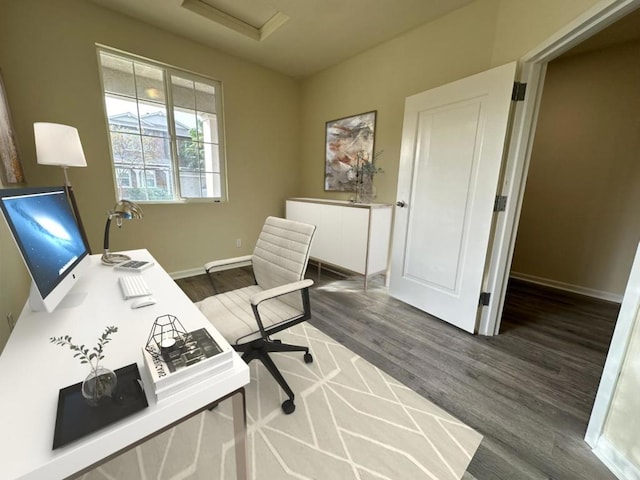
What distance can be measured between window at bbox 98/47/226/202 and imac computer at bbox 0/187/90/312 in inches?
75.6

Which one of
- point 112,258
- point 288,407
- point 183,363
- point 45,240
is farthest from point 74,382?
point 112,258

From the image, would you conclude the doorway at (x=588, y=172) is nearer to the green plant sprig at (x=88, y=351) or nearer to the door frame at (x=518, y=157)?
the door frame at (x=518, y=157)

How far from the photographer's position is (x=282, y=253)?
5.36 feet

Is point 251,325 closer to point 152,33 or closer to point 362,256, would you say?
point 362,256

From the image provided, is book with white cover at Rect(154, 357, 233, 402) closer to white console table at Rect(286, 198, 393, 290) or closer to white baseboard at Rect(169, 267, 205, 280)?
white console table at Rect(286, 198, 393, 290)

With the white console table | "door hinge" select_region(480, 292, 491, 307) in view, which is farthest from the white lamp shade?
"door hinge" select_region(480, 292, 491, 307)

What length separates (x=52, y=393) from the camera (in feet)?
2.01

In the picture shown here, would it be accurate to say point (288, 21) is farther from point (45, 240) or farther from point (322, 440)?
point (322, 440)

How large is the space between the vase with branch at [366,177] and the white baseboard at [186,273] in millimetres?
2250

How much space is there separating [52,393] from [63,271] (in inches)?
21.4

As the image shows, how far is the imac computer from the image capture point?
2.52ft

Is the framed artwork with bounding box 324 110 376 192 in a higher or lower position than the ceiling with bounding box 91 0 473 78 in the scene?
lower

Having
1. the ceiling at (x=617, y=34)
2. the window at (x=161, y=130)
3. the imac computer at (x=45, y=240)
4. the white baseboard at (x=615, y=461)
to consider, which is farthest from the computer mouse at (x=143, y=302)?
the ceiling at (x=617, y=34)

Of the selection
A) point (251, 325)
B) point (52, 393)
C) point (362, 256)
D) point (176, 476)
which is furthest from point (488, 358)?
point (52, 393)
